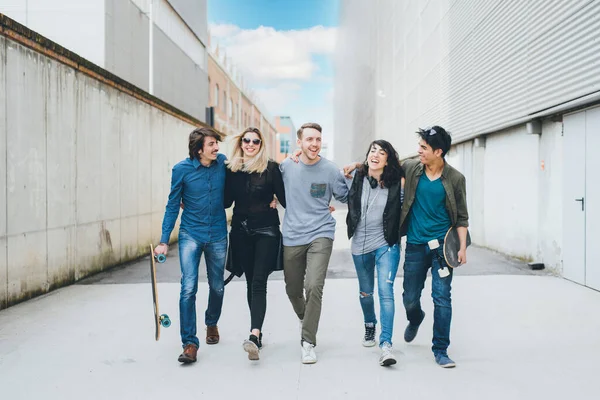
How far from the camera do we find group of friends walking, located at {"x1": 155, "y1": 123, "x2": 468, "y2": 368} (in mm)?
4250

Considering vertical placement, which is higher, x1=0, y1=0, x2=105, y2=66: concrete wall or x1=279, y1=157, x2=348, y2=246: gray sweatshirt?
x1=0, y1=0, x2=105, y2=66: concrete wall

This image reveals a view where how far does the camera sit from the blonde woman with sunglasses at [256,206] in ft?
14.7

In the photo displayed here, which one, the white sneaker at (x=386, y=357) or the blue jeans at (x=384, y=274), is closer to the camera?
the white sneaker at (x=386, y=357)

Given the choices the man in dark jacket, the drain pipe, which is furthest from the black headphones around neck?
the drain pipe

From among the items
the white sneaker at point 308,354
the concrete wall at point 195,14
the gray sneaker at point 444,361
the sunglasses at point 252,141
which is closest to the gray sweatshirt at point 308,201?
the sunglasses at point 252,141

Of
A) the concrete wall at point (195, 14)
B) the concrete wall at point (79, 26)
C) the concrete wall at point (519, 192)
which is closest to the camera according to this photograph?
the concrete wall at point (519, 192)

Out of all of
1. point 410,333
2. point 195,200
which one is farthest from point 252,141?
point 410,333

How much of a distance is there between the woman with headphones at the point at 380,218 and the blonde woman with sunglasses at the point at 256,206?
2.26 feet

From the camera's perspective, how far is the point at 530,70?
30.6 feet

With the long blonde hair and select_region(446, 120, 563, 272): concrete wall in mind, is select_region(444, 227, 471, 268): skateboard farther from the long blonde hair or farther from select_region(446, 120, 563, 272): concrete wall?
select_region(446, 120, 563, 272): concrete wall

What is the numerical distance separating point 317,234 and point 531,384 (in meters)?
1.96

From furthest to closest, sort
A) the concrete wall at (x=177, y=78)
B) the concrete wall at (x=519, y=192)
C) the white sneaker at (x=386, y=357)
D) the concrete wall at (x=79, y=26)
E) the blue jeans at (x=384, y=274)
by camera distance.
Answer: the concrete wall at (x=177, y=78) < the concrete wall at (x=79, y=26) < the concrete wall at (x=519, y=192) < the blue jeans at (x=384, y=274) < the white sneaker at (x=386, y=357)

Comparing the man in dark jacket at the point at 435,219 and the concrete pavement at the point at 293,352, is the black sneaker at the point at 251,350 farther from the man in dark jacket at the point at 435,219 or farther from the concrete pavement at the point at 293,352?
the man in dark jacket at the point at 435,219

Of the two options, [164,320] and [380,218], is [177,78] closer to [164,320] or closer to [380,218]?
[164,320]
